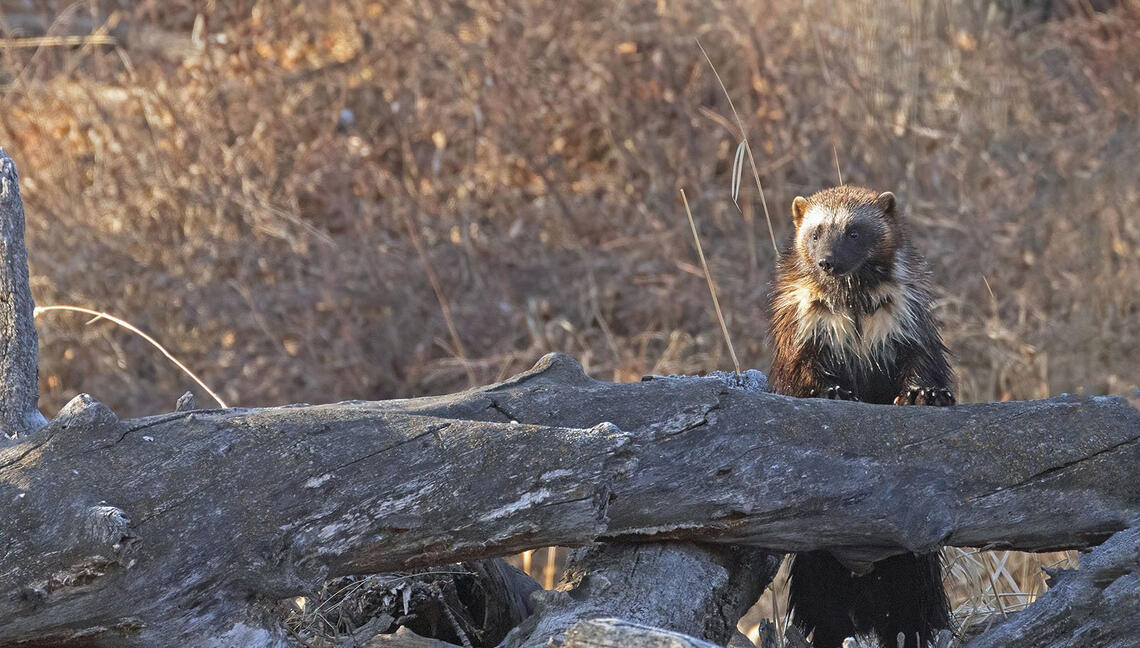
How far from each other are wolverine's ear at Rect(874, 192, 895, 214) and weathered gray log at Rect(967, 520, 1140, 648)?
1583mm

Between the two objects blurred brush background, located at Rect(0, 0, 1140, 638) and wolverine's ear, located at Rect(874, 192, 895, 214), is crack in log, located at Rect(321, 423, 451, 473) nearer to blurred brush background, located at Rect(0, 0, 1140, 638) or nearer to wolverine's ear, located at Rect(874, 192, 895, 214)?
wolverine's ear, located at Rect(874, 192, 895, 214)

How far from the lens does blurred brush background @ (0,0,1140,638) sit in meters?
9.41

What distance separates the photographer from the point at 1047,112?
1088cm

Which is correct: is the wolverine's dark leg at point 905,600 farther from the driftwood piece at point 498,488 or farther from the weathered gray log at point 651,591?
the weathered gray log at point 651,591

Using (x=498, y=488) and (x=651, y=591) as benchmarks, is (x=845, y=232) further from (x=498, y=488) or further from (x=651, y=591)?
(x=498, y=488)

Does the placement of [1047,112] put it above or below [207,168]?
below

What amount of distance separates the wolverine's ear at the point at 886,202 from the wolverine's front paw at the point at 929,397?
0.78 m

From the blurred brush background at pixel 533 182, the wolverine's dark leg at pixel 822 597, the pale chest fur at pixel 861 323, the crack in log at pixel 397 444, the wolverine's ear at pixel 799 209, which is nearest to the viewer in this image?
the crack in log at pixel 397 444

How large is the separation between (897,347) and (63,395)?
7.30 m

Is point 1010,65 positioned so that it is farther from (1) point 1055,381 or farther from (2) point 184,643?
(2) point 184,643

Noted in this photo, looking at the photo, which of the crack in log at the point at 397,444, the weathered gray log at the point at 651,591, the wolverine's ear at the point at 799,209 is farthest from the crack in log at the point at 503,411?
the wolverine's ear at the point at 799,209

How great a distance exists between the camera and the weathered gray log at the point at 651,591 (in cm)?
312

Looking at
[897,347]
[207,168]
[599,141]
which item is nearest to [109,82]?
[207,168]

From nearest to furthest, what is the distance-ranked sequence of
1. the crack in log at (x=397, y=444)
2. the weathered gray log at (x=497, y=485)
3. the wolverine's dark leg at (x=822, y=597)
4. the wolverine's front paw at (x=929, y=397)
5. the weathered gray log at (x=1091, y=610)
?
the weathered gray log at (x=497, y=485), the crack in log at (x=397, y=444), the weathered gray log at (x=1091, y=610), the wolverine's front paw at (x=929, y=397), the wolverine's dark leg at (x=822, y=597)
